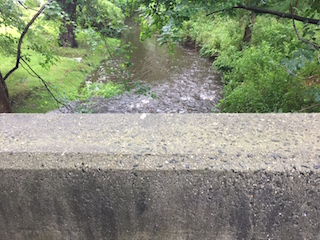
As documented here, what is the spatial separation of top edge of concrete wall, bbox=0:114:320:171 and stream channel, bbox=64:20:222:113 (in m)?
3.77

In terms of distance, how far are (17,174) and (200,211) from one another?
0.81 meters

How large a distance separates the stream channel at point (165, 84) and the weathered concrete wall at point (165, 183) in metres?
3.98

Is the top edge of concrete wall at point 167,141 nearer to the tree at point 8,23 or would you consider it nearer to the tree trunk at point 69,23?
the tree at point 8,23

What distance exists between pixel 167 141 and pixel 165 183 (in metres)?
0.22

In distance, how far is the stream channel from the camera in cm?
740

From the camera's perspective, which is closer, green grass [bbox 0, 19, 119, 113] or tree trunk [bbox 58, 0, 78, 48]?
tree trunk [bbox 58, 0, 78, 48]

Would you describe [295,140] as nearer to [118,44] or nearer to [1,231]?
[1,231]

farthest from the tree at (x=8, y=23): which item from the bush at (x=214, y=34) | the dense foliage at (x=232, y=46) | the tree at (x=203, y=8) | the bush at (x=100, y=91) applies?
the bush at (x=214, y=34)

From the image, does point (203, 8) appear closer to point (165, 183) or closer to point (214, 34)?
point (165, 183)

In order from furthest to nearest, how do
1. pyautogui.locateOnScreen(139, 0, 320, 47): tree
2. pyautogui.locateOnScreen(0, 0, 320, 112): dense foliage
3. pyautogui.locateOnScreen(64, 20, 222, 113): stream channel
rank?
1. pyautogui.locateOnScreen(64, 20, 222, 113): stream channel
2. pyautogui.locateOnScreen(0, 0, 320, 112): dense foliage
3. pyautogui.locateOnScreen(139, 0, 320, 47): tree

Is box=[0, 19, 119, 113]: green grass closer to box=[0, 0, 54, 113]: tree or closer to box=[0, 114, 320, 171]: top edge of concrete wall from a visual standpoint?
box=[0, 0, 54, 113]: tree

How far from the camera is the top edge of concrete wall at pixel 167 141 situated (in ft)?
3.25

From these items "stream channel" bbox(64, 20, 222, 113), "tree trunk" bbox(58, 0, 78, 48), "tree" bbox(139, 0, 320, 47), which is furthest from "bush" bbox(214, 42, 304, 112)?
"tree trunk" bbox(58, 0, 78, 48)

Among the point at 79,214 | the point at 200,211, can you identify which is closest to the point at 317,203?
the point at 200,211
